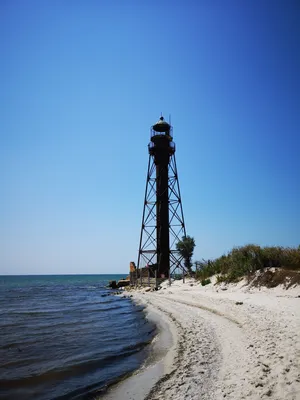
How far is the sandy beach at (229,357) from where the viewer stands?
483 cm

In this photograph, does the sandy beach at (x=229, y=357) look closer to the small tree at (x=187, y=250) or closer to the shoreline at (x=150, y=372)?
the shoreline at (x=150, y=372)

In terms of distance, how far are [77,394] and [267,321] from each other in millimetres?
6177

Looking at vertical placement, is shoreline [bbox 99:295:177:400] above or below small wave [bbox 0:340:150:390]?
above

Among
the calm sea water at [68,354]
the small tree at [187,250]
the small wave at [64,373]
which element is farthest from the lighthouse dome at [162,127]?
the small wave at [64,373]

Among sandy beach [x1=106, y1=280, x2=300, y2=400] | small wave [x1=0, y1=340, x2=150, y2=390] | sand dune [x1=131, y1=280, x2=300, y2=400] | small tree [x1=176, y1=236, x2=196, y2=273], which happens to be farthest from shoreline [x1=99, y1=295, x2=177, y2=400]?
small tree [x1=176, y1=236, x2=196, y2=273]

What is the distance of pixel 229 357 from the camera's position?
6.53 m

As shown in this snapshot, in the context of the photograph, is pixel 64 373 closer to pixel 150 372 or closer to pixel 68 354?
pixel 68 354

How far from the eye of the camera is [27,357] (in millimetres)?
8867

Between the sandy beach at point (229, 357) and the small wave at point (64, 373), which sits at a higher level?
the sandy beach at point (229, 357)

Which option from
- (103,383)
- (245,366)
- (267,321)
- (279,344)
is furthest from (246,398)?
(267,321)

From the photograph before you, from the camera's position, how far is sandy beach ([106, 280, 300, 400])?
15.8 feet

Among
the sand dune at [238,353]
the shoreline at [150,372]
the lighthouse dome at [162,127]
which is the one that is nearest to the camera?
the sand dune at [238,353]

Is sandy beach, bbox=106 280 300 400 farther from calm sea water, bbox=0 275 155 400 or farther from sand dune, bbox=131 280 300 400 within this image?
calm sea water, bbox=0 275 155 400

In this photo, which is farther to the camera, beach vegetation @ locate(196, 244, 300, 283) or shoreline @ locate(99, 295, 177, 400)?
beach vegetation @ locate(196, 244, 300, 283)
